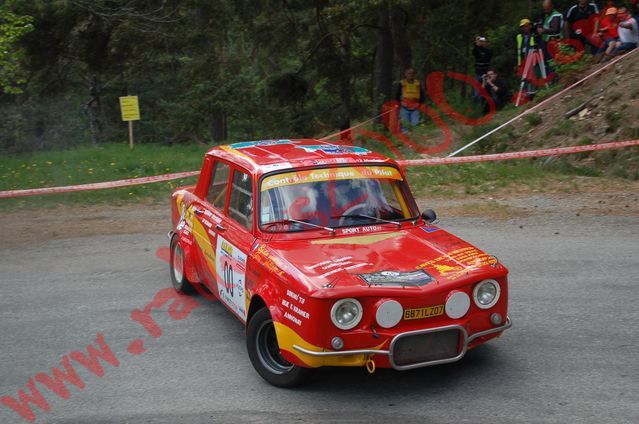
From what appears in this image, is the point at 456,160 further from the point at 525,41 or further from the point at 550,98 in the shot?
the point at 525,41

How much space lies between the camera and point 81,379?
5.79 metres

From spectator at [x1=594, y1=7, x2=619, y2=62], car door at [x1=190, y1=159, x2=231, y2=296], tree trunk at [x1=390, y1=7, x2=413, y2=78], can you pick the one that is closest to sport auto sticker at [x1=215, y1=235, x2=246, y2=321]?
car door at [x1=190, y1=159, x2=231, y2=296]

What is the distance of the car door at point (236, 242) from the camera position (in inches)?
235

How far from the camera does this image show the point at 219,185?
7.14 m

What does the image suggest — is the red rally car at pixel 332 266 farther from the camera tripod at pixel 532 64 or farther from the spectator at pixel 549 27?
the camera tripod at pixel 532 64

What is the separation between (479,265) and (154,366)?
2.71m

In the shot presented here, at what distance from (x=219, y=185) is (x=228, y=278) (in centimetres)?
121

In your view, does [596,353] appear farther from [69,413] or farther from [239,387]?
[69,413]

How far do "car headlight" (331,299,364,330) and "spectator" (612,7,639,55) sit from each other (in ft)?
44.5

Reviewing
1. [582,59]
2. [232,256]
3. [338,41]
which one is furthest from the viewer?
[338,41]

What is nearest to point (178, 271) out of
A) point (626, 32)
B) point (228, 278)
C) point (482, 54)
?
point (228, 278)

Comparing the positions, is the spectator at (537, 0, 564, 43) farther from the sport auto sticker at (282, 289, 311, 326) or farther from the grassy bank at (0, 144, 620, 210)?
the sport auto sticker at (282, 289, 311, 326)

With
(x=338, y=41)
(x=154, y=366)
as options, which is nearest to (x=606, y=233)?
(x=154, y=366)

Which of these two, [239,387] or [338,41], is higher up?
[338,41]
